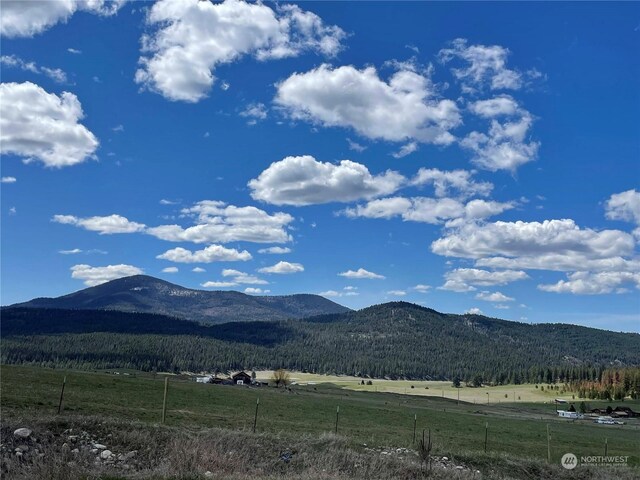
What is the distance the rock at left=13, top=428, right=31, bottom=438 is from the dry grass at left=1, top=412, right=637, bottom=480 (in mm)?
168

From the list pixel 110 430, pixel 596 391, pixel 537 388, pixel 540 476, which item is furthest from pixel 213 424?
pixel 537 388

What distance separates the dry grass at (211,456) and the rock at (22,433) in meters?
0.17

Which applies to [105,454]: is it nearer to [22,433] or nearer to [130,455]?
[130,455]

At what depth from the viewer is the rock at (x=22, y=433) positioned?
1634cm

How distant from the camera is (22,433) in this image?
16438mm

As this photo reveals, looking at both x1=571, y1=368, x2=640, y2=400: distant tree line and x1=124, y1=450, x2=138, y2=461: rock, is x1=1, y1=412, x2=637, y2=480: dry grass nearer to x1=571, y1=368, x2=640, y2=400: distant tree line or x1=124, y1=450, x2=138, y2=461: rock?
x1=124, y1=450, x2=138, y2=461: rock

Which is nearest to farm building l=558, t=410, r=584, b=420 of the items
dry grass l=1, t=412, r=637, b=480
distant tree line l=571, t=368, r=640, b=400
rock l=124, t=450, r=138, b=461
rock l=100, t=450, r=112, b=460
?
distant tree line l=571, t=368, r=640, b=400

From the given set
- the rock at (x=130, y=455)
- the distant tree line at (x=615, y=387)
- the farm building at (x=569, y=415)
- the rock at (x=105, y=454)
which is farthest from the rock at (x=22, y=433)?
the distant tree line at (x=615, y=387)

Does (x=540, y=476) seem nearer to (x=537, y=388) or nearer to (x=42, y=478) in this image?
(x=42, y=478)

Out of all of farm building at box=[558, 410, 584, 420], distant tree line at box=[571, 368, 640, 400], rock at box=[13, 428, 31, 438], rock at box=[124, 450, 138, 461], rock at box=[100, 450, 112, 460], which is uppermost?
rock at box=[13, 428, 31, 438]

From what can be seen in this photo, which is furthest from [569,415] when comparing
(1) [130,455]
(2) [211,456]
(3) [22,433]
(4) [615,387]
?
(3) [22,433]

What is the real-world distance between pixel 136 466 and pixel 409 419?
41.6m

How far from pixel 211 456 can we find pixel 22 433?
6.80 m

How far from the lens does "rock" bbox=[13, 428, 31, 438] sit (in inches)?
643
